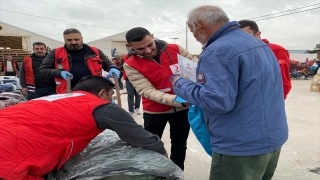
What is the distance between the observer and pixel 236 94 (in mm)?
1149

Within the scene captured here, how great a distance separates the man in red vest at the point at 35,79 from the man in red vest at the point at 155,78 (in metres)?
2.01

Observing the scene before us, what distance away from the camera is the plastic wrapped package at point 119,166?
1.30 meters

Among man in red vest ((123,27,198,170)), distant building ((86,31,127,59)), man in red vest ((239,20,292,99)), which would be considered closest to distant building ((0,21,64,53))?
distant building ((86,31,127,59))

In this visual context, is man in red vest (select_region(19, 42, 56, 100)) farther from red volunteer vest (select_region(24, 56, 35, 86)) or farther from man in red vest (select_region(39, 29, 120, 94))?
man in red vest (select_region(39, 29, 120, 94))

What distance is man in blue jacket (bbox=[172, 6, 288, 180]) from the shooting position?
1.12m

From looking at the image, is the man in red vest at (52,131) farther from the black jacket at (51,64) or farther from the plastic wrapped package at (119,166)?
the black jacket at (51,64)

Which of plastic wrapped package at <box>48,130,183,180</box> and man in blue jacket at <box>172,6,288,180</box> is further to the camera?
plastic wrapped package at <box>48,130,183,180</box>

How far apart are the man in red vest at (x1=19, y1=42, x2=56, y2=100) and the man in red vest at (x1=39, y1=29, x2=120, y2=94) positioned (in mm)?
938

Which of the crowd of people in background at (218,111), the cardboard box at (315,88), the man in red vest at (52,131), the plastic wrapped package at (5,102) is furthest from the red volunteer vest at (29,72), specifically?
the cardboard box at (315,88)

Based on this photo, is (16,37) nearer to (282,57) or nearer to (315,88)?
(315,88)

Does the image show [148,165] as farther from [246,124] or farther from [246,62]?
[246,62]

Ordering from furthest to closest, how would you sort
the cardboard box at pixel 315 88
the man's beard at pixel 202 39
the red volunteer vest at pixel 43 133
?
the cardboard box at pixel 315 88, the man's beard at pixel 202 39, the red volunteer vest at pixel 43 133

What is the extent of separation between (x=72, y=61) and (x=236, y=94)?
2084 mm

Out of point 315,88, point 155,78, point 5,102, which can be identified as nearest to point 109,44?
point 315,88
